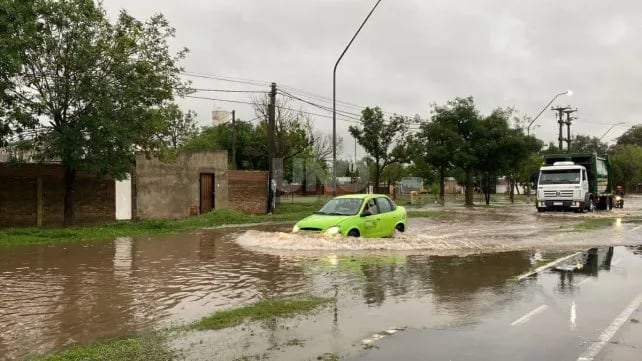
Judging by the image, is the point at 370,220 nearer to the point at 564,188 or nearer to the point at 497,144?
the point at 564,188

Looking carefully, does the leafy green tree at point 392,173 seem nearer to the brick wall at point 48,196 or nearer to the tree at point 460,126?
the tree at point 460,126

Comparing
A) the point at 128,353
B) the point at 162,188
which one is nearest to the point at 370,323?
the point at 128,353

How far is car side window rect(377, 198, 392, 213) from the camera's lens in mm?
17344

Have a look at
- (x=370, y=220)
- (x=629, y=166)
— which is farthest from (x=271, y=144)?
(x=629, y=166)

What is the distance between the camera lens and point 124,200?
26250 millimetres

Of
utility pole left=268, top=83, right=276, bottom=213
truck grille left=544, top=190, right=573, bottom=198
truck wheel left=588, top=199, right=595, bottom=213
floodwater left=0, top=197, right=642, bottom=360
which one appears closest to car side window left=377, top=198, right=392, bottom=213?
floodwater left=0, top=197, right=642, bottom=360

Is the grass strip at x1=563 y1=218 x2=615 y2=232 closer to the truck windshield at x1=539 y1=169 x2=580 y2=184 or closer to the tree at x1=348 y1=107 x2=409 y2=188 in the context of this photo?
the truck windshield at x1=539 y1=169 x2=580 y2=184

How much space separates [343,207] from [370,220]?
934 millimetres

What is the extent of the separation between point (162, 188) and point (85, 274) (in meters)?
16.3

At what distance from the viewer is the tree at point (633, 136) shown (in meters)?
127

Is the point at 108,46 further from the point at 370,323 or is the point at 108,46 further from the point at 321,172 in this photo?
the point at 321,172

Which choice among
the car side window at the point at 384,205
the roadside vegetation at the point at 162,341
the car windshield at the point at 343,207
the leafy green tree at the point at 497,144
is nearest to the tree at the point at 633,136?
the leafy green tree at the point at 497,144

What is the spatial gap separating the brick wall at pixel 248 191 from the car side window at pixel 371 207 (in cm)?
1554

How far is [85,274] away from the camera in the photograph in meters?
12.0
